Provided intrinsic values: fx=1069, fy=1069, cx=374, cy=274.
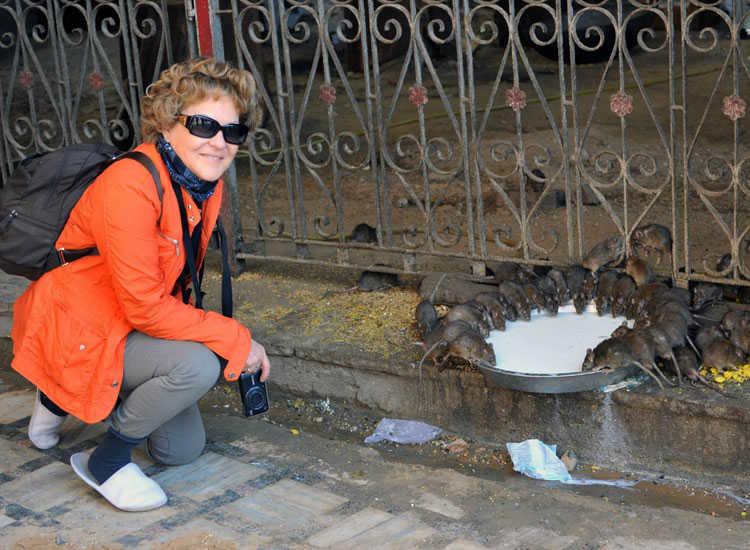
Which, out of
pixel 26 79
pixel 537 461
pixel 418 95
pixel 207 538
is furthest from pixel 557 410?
Result: pixel 26 79

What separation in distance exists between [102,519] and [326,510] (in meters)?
0.81

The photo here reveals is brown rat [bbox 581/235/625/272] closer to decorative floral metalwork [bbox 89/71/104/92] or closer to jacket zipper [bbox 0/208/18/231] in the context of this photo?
jacket zipper [bbox 0/208/18/231]

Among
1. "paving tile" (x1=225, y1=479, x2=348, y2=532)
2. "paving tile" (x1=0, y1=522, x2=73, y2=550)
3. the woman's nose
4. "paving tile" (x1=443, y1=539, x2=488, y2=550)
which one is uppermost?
the woman's nose

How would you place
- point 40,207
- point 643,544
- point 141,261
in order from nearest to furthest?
1. point 643,544
2. point 141,261
3. point 40,207

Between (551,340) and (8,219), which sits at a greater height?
(8,219)

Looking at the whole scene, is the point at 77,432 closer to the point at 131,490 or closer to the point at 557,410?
the point at 131,490

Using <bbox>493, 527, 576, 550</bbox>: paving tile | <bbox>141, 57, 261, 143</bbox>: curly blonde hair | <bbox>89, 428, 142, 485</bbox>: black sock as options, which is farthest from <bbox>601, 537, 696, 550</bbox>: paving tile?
<bbox>141, 57, 261, 143</bbox>: curly blonde hair

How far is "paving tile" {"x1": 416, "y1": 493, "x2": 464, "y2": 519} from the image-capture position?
3.81 metres

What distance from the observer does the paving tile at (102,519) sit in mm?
3750

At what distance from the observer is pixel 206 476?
418cm

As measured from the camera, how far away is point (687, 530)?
3.61m

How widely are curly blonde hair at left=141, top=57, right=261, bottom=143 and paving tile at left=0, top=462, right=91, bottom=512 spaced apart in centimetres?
139

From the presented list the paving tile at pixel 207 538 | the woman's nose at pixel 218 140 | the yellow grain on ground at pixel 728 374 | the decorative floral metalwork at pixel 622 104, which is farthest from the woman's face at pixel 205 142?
the yellow grain on ground at pixel 728 374

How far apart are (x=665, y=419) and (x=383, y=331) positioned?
1.48 m
